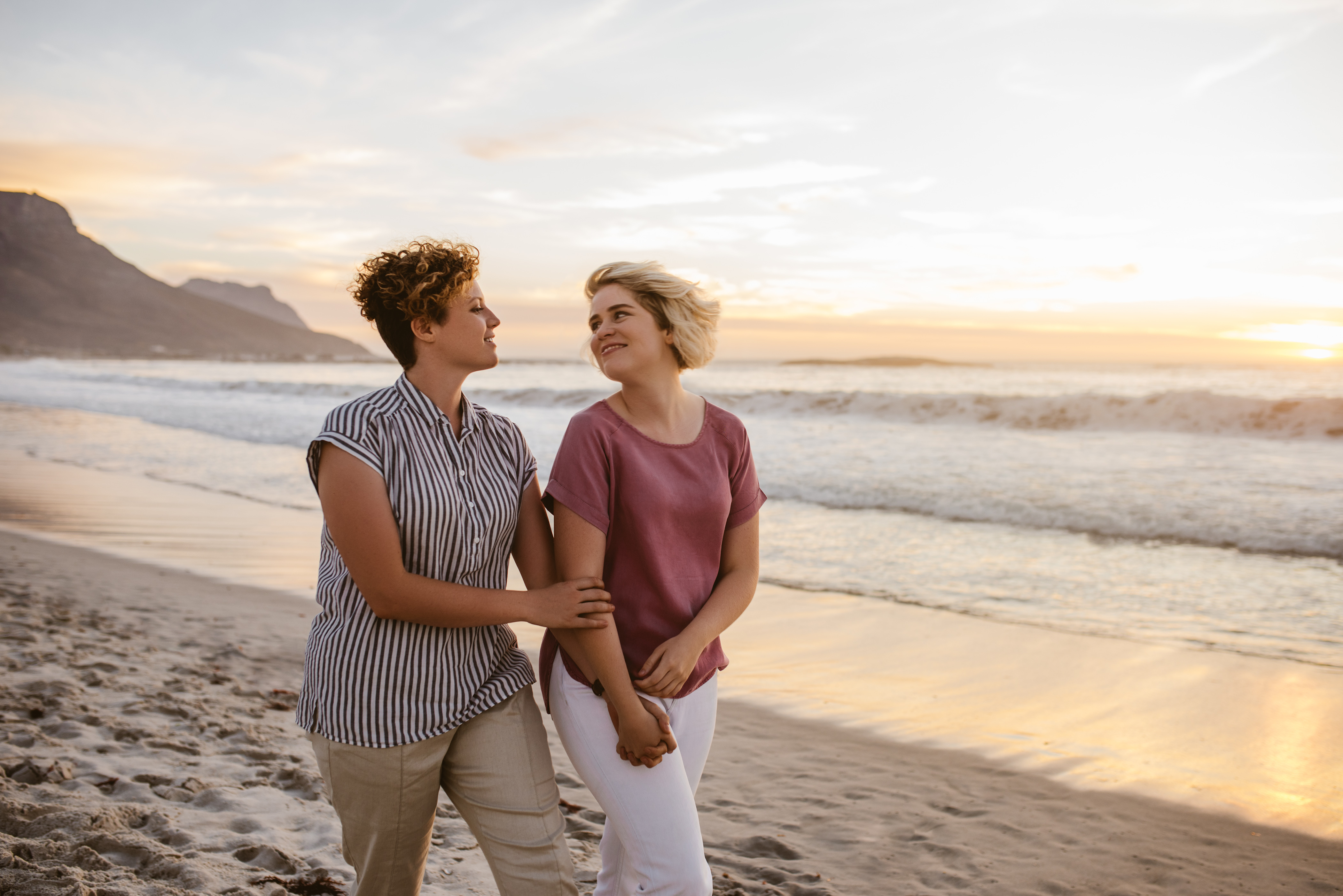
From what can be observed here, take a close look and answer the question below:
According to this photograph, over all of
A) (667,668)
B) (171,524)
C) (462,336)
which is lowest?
(171,524)

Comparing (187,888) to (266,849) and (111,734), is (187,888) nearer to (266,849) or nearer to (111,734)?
(266,849)

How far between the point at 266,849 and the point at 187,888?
1.11 feet

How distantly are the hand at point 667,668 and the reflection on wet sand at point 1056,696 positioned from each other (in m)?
2.79

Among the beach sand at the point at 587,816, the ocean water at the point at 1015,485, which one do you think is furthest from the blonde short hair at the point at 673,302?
the ocean water at the point at 1015,485

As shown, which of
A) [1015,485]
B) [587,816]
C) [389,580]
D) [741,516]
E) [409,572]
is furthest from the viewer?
[1015,485]

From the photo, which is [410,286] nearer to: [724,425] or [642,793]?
[724,425]

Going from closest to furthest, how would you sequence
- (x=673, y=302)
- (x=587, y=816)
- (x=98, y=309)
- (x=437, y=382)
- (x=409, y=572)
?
1. (x=409, y=572)
2. (x=437, y=382)
3. (x=673, y=302)
4. (x=587, y=816)
5. (x=98, y=309)

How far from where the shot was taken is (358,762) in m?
1.94

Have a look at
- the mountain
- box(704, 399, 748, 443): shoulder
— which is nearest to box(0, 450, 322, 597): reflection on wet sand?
box(704, 399, 748, 443): shoulder

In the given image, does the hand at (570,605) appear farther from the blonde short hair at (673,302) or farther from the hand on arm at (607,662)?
the blonde short hair at (673,302)

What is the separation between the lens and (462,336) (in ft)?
6.72

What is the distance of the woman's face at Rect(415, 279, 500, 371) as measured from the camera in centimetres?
202

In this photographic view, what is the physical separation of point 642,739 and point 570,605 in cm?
34

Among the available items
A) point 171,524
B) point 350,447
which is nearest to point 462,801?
point 350,447
